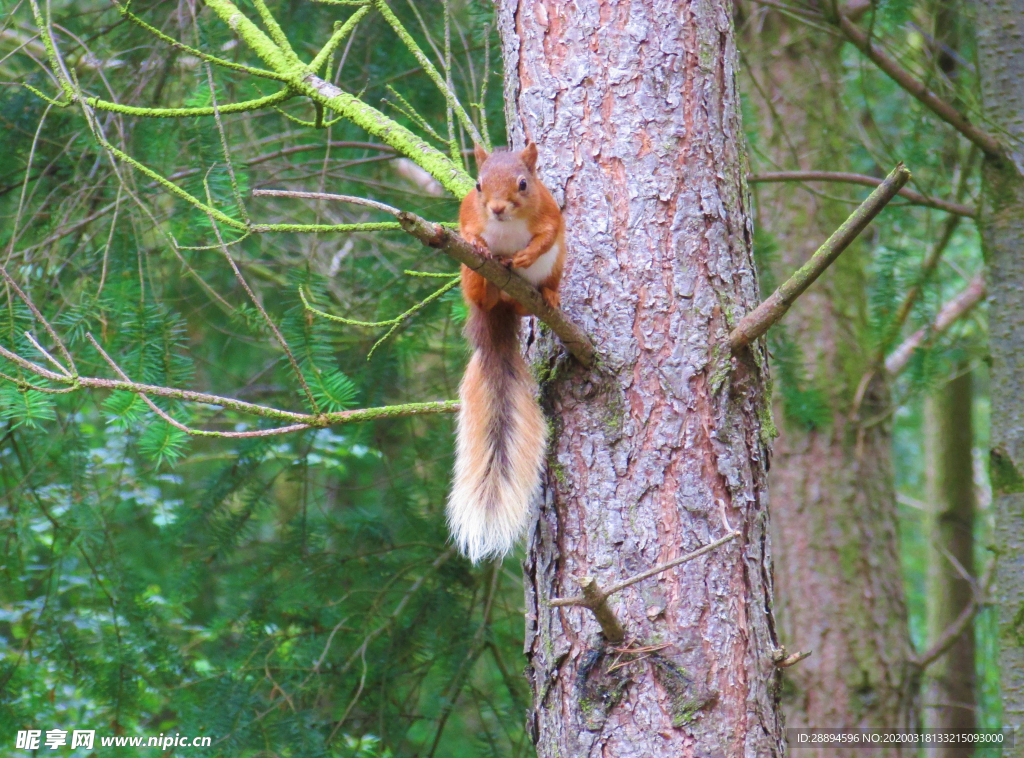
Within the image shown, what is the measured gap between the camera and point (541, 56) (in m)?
1.79

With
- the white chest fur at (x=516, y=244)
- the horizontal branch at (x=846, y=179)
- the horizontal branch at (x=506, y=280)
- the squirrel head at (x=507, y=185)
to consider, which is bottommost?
the horizontal branch at (x=506, y=280)

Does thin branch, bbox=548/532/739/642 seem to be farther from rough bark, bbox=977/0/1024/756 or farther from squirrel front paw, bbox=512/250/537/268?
rough bark, bbox=977/0/1024/756

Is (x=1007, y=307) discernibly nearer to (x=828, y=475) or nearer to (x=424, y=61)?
(x=828, y=475)

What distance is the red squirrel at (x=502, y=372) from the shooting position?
1595mm

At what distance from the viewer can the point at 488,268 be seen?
4.49ft

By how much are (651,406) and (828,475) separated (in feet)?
7.54

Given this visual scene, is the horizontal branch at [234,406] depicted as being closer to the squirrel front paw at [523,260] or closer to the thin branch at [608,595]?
the squirrel front paw at [523,260]

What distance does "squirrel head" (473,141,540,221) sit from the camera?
157cm

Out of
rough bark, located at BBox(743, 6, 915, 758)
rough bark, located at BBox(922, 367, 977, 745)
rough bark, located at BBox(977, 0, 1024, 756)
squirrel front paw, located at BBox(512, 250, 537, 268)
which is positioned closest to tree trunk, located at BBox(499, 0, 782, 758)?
squirrel front paw, located at BBox(512, 250, 537, 268)

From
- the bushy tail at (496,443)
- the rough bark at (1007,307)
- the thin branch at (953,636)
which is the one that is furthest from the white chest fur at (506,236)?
the thin branch at (953,636)

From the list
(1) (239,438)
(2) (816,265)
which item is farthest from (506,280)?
(1) (239,438)

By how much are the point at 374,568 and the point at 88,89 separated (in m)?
1.57

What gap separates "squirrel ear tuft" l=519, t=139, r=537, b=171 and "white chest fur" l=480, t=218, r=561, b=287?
0.12m

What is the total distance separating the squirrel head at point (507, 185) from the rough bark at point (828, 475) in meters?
1.89
